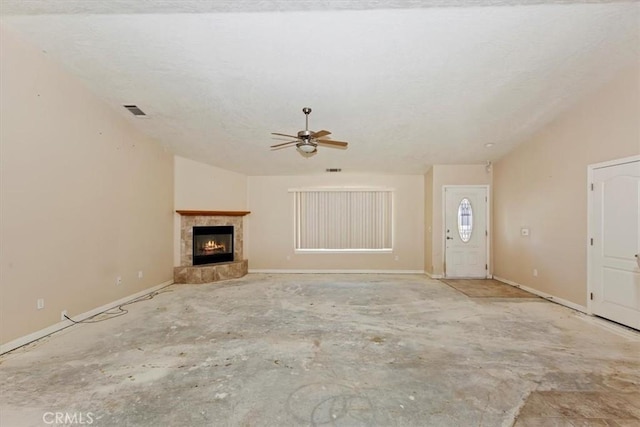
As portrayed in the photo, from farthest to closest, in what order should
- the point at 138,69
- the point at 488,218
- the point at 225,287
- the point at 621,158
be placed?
the point at 488,218 → the point at 225,287 → the point at 621,158 → the point at 138,69

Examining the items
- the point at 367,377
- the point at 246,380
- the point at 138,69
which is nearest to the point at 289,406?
the point at 246,380

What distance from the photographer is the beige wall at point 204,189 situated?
5867mm

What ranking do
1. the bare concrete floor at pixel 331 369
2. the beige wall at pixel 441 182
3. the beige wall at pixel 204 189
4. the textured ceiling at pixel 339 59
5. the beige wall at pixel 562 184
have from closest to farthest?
1. the bare concrete floor at pixel 331 369
2. the textured ceiling at pixel 339 59
3. the beige wall at pixel 562 184
4. the beige wall at pixel 204 189
5. the beige wall at pixel 441 182

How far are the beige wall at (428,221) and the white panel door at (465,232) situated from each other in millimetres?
318

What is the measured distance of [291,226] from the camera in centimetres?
718

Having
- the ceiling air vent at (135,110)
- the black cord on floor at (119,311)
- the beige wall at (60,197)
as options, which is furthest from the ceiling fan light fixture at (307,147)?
the black cord on floor at (119,311)

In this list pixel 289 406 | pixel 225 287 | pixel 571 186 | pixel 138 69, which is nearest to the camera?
pixel 289 406

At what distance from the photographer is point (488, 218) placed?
6.27m

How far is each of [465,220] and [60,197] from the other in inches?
279

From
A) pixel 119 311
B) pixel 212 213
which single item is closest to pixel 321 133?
pixel 119 311

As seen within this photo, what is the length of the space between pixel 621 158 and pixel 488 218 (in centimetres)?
289

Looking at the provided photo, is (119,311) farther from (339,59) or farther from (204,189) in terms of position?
(339,59)

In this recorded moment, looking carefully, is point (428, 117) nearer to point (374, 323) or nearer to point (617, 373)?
point (374, 323)

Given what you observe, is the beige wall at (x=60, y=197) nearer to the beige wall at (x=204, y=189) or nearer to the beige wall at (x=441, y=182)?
the beige wall at (x=204, y=189)
